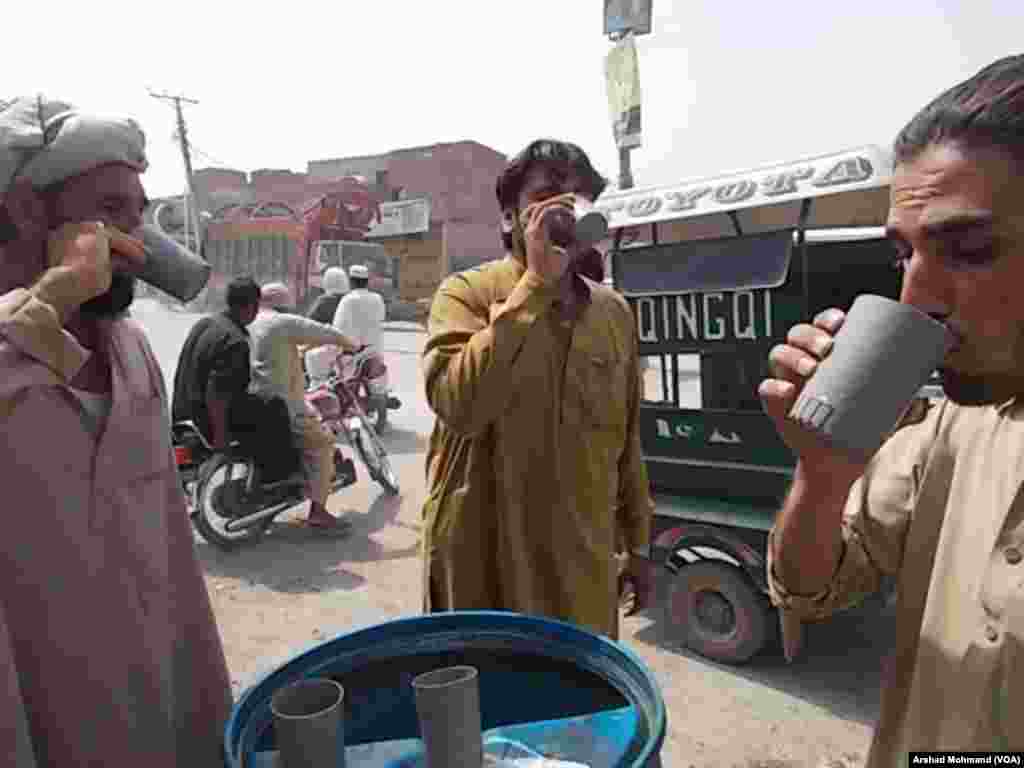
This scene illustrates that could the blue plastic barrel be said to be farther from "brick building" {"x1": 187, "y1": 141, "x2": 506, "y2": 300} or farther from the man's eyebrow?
"brick building" {"x1": 187, "y1": 141, "x2": 506, "y2": 300}

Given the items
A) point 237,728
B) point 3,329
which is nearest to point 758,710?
point 237,728

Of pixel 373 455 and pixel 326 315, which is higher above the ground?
pixel 326 315

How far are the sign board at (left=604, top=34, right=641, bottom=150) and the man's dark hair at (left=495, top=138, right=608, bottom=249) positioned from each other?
26.8ft

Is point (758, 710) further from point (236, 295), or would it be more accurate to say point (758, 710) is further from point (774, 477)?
point (236, 295)

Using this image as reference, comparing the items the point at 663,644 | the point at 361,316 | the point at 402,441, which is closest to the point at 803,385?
the point at 663,644

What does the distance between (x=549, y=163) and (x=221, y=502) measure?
172 inches

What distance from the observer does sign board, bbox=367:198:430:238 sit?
31297 millimetres

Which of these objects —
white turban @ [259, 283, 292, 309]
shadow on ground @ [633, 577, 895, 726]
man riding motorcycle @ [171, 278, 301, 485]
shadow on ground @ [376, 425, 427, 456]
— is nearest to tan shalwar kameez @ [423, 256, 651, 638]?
shadow on ground @ [633, 577, 895, 726]

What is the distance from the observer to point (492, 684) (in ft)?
4.05

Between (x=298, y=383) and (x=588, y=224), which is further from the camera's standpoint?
(x=298, y=383)

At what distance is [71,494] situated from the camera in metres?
1.33

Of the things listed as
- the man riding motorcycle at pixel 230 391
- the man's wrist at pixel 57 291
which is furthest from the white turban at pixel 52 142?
the man riding motorcycle at pixel 230 391

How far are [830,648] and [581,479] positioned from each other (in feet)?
9.00

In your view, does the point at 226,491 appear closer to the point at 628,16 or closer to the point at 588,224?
the point at 588,224
